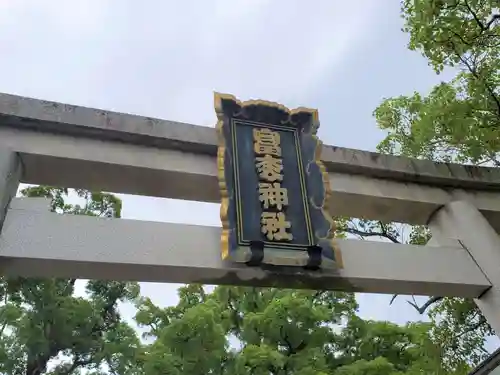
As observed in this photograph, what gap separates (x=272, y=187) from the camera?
384cm

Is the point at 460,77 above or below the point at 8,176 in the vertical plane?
above

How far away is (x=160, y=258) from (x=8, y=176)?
3.77ft

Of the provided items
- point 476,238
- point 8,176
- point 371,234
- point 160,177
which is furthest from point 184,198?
point 371,234

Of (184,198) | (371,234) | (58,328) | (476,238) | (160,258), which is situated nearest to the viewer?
(160,258)

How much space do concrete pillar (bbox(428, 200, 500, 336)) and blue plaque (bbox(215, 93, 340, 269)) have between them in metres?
1.31

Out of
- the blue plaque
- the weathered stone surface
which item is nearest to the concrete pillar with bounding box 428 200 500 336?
the weathered stone surface

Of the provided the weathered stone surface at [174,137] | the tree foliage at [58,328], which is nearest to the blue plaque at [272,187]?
the weathered stone surface at [174,137]

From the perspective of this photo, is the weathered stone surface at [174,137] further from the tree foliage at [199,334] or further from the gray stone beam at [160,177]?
the tree foliage at [199,334]

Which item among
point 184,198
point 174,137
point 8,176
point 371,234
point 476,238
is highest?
point 371,234

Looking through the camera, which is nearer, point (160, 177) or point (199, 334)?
point (160, 177)

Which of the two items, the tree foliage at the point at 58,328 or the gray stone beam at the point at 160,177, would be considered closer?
the gray stone beam at the point at 160,177

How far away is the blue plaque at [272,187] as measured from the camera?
3529 mm

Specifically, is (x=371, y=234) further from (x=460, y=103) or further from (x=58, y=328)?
(x=58, y=328)

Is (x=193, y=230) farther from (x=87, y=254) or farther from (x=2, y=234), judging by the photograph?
(x=2, y=234)
